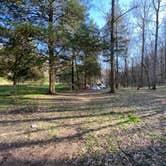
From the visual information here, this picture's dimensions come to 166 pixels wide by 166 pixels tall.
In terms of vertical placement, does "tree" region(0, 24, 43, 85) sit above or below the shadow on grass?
above

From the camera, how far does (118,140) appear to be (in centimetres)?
504

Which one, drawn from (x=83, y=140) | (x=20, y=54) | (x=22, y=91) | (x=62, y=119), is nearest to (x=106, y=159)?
(x=83, y=140)

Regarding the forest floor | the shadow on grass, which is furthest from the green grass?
the shadow on grass

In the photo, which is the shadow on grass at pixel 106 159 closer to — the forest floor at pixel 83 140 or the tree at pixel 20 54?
the forest floor at pixel 83 140

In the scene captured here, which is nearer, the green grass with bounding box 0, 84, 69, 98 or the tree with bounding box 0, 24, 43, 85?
the tree with bounding box 0, 24, 43, 85

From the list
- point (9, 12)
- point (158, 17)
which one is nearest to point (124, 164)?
point (9, 12)

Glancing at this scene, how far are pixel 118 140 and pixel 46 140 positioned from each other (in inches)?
64.9

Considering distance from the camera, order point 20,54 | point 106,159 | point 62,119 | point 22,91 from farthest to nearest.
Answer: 1. point 22,91
2. point 20,54
3. point 62,119
4. point 106,159

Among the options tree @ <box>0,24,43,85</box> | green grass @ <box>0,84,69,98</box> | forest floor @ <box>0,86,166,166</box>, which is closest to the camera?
forest floor @ <box>0,86,166,166</box>

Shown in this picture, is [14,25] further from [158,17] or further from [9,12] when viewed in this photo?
[158,17]

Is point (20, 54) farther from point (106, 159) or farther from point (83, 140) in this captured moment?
point (106, 159)

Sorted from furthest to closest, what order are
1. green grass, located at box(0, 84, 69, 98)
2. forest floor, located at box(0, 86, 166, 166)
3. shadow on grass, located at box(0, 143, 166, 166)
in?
green grass, located at box(0, 84, 69, 98), forest floor, located at box(0, 86, 166, 166), shadow on grass, located at box(0, 143, 166, 166)

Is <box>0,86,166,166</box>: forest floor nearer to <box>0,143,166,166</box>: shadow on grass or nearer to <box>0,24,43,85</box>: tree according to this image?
<box>0,143,166,166</box>: shadow on grass

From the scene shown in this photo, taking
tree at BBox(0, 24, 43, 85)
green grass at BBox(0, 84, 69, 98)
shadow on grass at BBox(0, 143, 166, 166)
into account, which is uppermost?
tree at BBox(0, 24, 43, 85)
